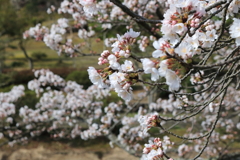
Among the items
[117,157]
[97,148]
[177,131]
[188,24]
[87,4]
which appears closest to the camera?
[188,24]

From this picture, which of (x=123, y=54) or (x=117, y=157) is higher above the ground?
(x=117, y=157)

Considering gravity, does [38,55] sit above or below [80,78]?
above

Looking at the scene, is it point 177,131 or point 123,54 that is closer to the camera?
point 123,54

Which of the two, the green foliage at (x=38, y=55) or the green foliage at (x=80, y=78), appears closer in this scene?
the green foliage at (x=80, y=78)

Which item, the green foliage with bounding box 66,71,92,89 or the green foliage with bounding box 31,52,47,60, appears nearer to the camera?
the green foliage with bounding box 66,71,92,89

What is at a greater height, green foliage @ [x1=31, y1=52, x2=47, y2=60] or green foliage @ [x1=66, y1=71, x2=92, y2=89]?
green foliage @ [x1=31, y1=52, x2=47, y2=60]

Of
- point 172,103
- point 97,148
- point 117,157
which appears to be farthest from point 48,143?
point 172,103

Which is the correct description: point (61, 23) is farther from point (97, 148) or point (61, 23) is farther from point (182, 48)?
point (97, 148)

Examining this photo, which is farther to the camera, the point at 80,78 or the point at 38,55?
the point at 38,55

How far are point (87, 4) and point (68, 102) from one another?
4108mm

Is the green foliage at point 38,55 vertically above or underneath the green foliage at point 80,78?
above

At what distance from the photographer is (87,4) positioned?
5.24ft

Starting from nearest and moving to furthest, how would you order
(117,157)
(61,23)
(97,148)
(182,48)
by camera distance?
(182,48) → (61,23) → (117,157) → (97,148)

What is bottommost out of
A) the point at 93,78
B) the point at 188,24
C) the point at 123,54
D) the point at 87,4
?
the point at 93,78
